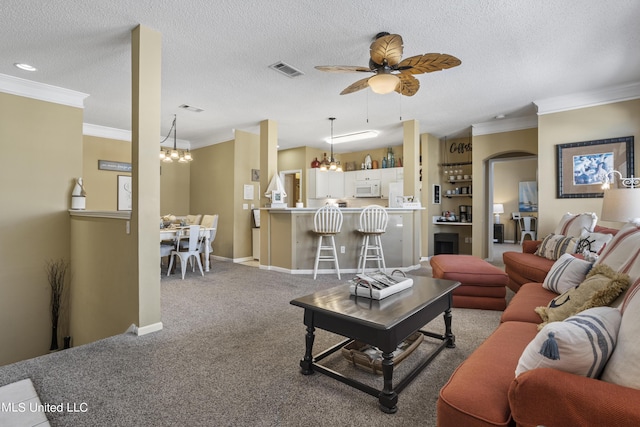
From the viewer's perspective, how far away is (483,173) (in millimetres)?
6230

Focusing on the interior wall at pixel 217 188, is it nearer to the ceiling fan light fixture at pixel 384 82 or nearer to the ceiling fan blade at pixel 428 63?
the ceiling fan light fixture at pixel 384 82

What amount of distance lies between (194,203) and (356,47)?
577 centimetres

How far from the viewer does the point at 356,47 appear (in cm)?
320

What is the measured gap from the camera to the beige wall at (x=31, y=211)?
12.7 feet

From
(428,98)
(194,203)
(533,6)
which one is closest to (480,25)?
(533,6)

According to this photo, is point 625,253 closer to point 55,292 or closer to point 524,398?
point 524,398

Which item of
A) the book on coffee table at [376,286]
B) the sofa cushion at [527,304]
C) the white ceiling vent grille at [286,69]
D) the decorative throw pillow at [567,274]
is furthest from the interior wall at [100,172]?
the decorative throw pillow at [567,274]

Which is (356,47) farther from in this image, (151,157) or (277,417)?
(277,417)

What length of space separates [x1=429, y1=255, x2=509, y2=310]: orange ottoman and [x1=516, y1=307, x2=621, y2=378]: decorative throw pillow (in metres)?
2.22

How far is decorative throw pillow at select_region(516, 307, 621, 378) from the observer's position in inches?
39.1

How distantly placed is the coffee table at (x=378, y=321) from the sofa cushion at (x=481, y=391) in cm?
41

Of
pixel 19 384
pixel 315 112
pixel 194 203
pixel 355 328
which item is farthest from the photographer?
pixel 194 203

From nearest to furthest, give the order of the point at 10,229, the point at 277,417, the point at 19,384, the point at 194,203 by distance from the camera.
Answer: the point at 277,417
the point at 19,384
the point at 10,229
the point at 194,203

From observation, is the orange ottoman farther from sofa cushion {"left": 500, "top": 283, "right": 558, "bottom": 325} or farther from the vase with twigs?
the vase with twigs
